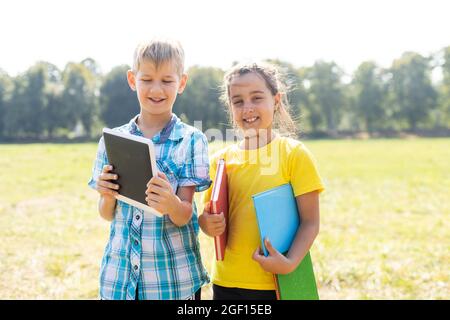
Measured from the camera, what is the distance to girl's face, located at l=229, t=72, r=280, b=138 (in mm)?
2123

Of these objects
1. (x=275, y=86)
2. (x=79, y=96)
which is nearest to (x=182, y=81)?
(x=275, y=86)

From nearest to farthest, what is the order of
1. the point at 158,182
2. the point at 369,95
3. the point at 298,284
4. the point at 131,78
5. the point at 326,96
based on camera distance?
the point at 158,182, the point at 298,284, the point at 131,78, the point at 369,95, the point at 326,96

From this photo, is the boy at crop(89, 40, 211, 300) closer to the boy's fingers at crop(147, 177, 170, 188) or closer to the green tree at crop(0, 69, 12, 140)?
the boy's fingers at crop(147, 177, 170, 188)

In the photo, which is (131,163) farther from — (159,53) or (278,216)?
(278,216)

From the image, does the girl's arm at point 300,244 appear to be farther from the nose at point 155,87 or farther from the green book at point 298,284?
the nose at point 155,87

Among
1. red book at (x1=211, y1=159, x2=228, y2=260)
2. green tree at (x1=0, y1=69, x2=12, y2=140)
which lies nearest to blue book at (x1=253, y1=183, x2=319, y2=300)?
red book at (x1=211, y1=159, x2=228, y2=260)

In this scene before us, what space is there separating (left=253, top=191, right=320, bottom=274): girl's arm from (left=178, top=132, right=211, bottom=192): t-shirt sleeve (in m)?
0.36

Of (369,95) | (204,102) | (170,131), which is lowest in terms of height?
(170,131)

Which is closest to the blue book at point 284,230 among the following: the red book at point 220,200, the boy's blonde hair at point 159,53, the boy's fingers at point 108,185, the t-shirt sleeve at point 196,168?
the red book at point 220,200

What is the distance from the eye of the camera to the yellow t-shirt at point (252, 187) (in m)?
2.03

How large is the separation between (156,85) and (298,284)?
1.03 meters

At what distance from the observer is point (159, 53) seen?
197cm

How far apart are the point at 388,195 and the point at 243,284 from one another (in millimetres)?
8981
